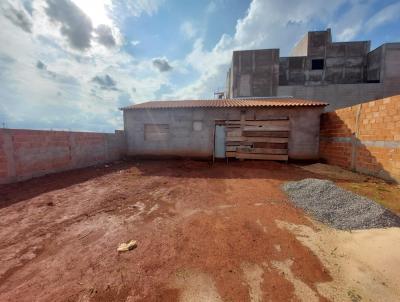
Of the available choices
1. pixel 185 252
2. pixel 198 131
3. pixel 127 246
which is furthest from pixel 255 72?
pixel 127 246

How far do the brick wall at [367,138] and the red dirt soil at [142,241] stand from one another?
3884 millimetres

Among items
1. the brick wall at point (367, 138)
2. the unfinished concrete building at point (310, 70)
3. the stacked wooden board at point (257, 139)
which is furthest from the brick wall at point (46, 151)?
the unfinished concrete building at point (310, 70)

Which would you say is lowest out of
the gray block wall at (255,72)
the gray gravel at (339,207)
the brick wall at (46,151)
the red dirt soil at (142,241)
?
the red dirt soil at (142,241)

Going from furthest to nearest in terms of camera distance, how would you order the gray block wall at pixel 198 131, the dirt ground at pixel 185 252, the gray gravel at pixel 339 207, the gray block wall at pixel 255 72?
1. the gray block wall at pixel 255 72
2. the gray block wall at pixel 198 131
3. the gray gravel at pixel 339 207
4. the dirt ground at pixel 185 252

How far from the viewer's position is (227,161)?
35.8ft

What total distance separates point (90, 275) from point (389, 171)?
8809 mm

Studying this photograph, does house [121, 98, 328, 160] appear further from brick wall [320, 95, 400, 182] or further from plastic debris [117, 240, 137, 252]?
plastic debris [117, 240, 137, 252]

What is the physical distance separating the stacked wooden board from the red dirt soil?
4602 millimetres

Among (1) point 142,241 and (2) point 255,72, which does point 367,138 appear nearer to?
(1) point 142,241

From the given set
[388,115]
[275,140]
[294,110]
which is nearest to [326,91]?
[294,110]

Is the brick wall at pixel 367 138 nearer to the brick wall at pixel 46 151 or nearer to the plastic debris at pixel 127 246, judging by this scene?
the plastic debris at pixel 127 246

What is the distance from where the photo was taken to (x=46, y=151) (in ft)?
24.1

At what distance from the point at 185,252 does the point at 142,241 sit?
0.84 metres

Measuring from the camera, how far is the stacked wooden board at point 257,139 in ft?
33.6
